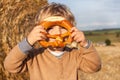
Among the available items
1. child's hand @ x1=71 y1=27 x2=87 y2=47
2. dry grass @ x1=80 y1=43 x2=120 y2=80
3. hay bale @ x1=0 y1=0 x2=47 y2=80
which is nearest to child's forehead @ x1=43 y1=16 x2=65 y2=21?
child's hand @ x1=71 y1=27 x2=87 y2=47

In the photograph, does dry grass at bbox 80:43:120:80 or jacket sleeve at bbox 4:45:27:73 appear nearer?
jacket sleeve at bbox 4:45:27:73

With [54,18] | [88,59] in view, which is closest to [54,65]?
[88,59]

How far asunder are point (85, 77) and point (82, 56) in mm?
5495

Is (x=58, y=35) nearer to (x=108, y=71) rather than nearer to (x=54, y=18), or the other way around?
(x=54, y=18)

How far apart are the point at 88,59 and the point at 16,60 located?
48cm

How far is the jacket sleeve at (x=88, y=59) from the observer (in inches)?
109

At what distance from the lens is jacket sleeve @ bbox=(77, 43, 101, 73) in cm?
276

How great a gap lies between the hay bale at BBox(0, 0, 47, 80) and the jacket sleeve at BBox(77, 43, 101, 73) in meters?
2.40

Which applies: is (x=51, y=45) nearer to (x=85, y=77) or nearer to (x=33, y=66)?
(x=33, y=66)

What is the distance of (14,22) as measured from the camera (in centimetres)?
552

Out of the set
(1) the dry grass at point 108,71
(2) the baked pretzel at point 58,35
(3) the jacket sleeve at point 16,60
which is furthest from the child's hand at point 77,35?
(1) the dry grass at point 108,71

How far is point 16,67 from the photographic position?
2807 mm

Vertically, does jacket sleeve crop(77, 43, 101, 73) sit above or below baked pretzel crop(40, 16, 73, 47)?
below

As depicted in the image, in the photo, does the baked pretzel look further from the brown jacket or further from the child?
the brown jacket
